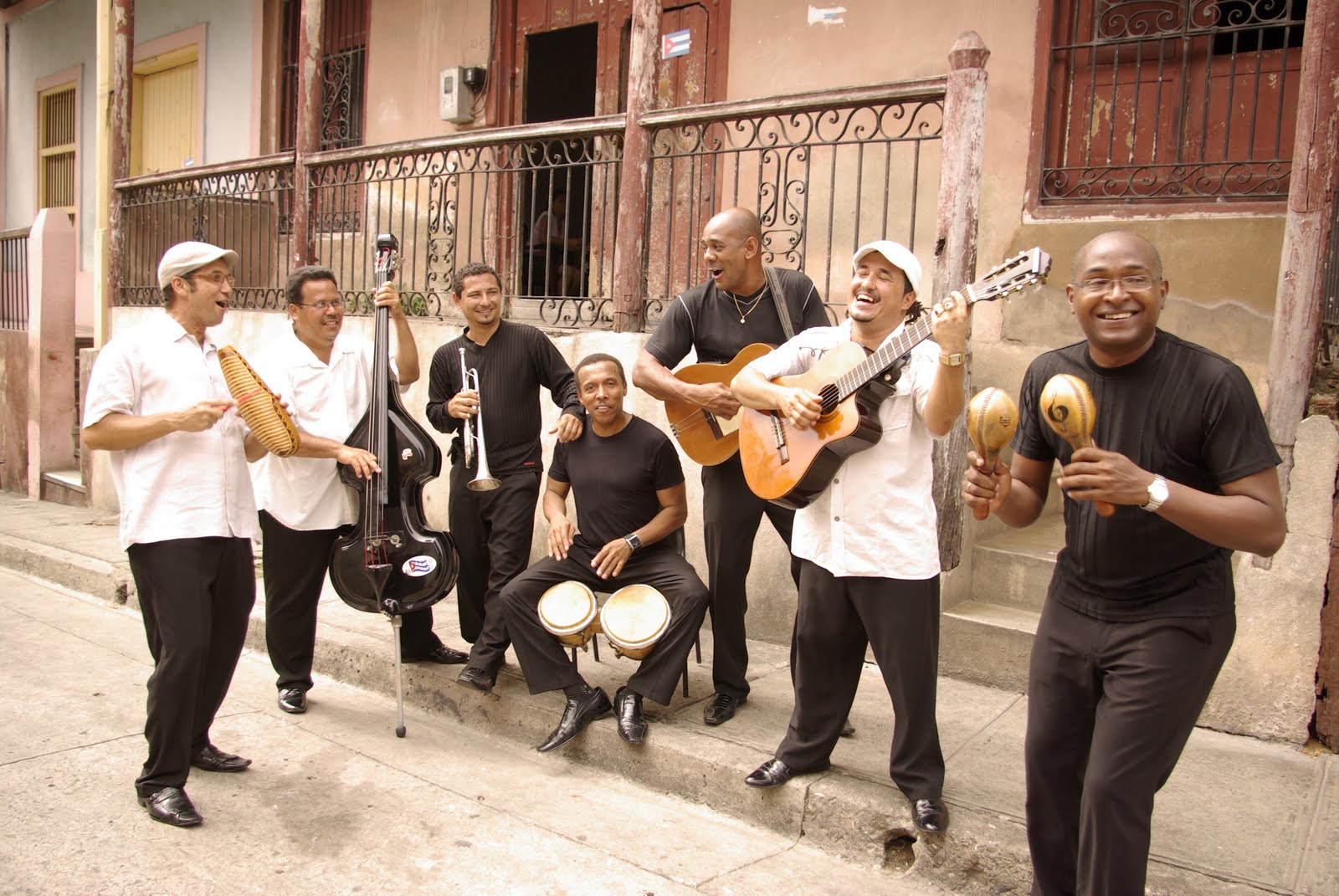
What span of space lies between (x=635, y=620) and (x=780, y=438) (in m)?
1.08

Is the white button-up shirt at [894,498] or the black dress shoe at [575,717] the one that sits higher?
the white button-up shirt at [894,498]

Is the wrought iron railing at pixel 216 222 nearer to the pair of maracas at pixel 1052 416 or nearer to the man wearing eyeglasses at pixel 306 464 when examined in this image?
the man wearing eyeglasses at pixel 306 464

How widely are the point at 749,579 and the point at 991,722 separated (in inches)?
67.9

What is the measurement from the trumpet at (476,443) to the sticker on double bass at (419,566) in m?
0.38

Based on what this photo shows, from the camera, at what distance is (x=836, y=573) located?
371 centimetres

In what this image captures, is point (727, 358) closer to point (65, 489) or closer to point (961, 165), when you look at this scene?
point (961, 165)

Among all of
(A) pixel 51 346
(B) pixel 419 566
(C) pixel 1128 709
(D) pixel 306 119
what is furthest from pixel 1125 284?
(A) pixel 51 346

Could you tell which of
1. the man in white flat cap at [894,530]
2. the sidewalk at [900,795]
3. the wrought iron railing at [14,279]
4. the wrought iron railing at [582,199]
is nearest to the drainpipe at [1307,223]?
the sidewalk at [900,795]

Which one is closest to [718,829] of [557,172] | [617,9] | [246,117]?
[617,9]

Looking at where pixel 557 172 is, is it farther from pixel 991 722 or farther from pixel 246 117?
pixel 991 722

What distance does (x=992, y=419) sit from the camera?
2.64 meters

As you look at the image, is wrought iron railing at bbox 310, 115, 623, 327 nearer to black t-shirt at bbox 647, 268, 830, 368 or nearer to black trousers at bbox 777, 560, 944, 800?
black t-shirt at bbox 647, 268, 830, 368

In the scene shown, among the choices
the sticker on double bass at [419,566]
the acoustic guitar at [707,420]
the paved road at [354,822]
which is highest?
the acoustic guitar at [707,420]

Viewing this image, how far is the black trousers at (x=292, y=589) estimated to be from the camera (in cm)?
512
